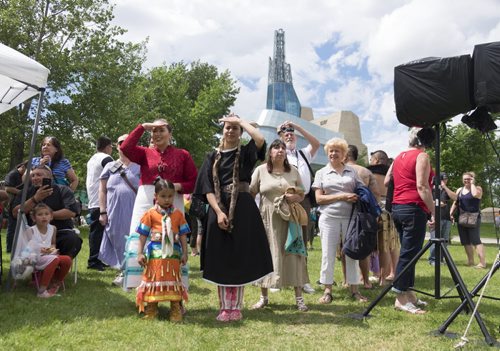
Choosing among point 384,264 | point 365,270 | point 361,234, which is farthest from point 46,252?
point 384,264

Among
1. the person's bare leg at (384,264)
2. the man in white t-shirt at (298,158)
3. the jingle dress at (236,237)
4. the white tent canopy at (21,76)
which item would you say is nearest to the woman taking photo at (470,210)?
the person's bare leg at (384,264)

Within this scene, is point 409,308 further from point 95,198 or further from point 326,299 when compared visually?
point 95,198

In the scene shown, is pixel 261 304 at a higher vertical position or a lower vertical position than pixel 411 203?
lower

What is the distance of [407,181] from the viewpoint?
194 inches

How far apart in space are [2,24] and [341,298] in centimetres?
1948

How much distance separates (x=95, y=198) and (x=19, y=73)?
2.79 metres

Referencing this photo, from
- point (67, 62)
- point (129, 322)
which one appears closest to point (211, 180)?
point (129, 322)

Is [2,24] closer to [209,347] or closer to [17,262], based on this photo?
[17,262]

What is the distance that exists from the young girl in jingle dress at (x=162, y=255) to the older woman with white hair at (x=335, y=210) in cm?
182

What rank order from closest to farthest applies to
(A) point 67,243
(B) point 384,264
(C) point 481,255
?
(A) point 67,243, (B) point 384,264, (C) point 481,255

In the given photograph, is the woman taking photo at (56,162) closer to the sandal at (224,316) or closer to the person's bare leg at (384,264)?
the sandal at (224,316)

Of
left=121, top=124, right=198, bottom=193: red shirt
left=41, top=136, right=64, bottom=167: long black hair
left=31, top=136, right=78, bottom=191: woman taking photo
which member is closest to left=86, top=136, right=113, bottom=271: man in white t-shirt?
left=31, top=136, right=78, bottom=191: woman taking photo

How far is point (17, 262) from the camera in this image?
512 centimetres

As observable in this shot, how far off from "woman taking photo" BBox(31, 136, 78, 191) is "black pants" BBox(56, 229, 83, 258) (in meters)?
1.08
